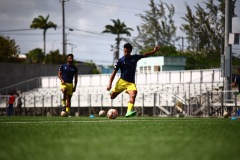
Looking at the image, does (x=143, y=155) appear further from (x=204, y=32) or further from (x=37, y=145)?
(x=204, y=32)

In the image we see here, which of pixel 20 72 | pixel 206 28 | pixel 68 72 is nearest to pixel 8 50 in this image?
pixel 20 72

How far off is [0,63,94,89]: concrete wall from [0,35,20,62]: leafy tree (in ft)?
47.8

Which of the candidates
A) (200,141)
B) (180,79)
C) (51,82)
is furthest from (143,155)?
(51,82)

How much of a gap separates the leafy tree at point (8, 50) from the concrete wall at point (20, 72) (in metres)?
14.6

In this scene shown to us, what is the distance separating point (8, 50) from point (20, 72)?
18821 mm

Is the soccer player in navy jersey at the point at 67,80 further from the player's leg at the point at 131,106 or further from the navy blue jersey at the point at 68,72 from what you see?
the player's leg at the point at 131,106

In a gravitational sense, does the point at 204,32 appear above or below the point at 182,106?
above

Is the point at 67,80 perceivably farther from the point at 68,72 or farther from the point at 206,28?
the point at 206,28

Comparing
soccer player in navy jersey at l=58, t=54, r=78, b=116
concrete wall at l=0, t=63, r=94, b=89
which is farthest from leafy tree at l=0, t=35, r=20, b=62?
soccer player in navy jersey at l=58, t=54, r=78, b=116

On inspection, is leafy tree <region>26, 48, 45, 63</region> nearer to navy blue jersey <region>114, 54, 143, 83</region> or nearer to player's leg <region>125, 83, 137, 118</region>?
navy blue jersey <region>114, 54, 143, 83</region>

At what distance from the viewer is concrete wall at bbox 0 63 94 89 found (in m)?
56.9

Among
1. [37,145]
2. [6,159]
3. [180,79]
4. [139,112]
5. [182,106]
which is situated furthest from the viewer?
[180,79]

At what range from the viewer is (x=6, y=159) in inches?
200

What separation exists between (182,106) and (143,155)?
25.8 metres
